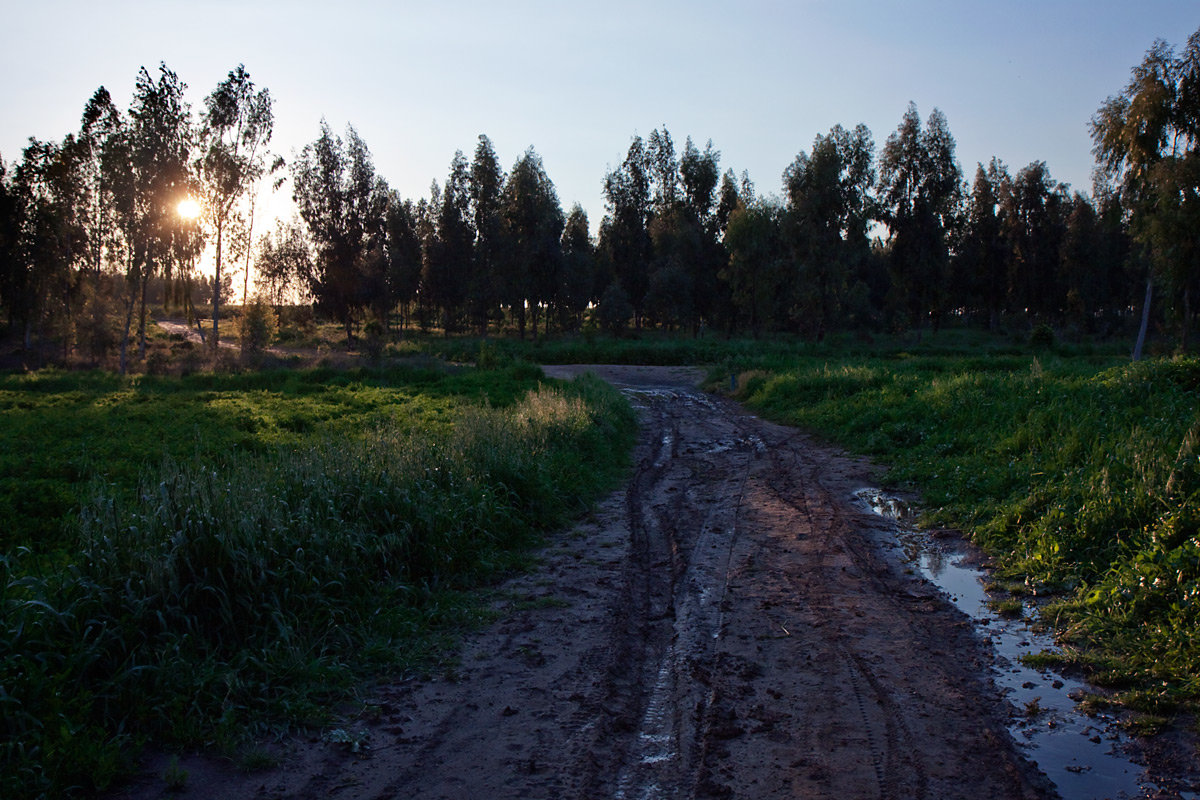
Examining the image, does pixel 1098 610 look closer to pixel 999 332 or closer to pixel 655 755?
pixel 655 755

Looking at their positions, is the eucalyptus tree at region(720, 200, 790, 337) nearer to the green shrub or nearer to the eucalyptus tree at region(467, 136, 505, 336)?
the eucalyptus tree at region(467, 136, 505, 336)

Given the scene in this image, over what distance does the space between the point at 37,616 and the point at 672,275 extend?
51.4m

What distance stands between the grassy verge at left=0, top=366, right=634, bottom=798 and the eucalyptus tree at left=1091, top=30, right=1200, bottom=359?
95.8 ft

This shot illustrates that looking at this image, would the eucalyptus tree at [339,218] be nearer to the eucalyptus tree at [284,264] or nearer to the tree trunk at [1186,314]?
the eucalyptus tree at [284,264]

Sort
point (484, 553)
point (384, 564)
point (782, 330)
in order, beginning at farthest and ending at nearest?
1. point (782, 330)
2. point (484, 553)
3. point (384, 564)

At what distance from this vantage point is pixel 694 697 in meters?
4.54

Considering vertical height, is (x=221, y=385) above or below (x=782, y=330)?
below

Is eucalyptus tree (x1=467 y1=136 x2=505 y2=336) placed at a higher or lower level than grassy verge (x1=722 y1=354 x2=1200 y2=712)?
higher

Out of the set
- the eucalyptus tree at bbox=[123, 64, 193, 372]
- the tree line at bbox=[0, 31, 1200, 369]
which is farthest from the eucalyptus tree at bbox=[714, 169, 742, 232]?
the eucalyptus tree at bbox=[123, 64, 193, 372]

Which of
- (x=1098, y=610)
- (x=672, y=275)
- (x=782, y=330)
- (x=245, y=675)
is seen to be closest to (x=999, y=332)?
(x=782, y=330)

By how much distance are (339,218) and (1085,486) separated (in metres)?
51.0

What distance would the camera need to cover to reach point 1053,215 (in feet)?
190

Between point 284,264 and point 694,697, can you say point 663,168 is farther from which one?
point 694,697

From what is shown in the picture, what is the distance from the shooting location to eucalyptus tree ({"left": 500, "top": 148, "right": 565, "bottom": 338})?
52.3 metres
